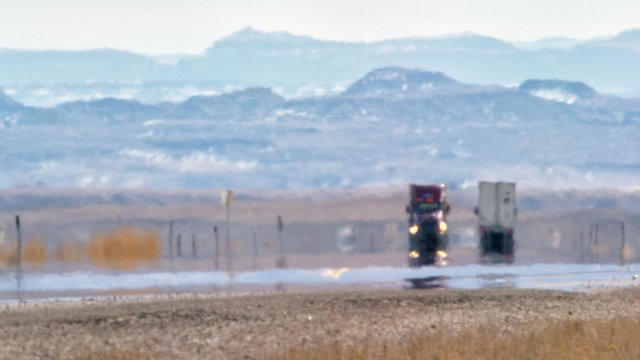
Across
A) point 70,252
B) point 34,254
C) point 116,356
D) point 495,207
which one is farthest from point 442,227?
point 116,356

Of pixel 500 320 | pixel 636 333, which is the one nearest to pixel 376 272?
pixel 500 320

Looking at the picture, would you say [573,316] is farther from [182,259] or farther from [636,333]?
[182,259]

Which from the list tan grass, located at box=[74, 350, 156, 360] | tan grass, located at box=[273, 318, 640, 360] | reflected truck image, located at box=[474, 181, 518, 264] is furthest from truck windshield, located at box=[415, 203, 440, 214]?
tan grass, located at box=[74, 350, 156, 360]

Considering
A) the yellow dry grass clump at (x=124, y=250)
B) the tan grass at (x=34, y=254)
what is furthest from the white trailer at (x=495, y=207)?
the tan grass at (x=34, y=254)

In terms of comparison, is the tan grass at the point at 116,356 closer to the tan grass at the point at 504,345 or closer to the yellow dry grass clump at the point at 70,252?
the tan grass at the point at 504,345

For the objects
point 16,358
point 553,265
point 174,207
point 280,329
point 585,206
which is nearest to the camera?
point 16,358

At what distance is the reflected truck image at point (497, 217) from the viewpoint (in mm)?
80525

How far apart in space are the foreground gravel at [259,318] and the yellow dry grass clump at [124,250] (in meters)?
19.1

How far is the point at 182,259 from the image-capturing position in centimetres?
7550

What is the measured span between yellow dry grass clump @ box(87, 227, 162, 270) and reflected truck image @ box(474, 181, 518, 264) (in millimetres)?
11518

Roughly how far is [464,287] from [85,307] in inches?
436

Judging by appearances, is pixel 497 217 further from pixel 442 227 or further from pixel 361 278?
pixel 361 278

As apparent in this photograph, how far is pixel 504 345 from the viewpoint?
35000 millimetres

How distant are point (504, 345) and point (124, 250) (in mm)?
45633
